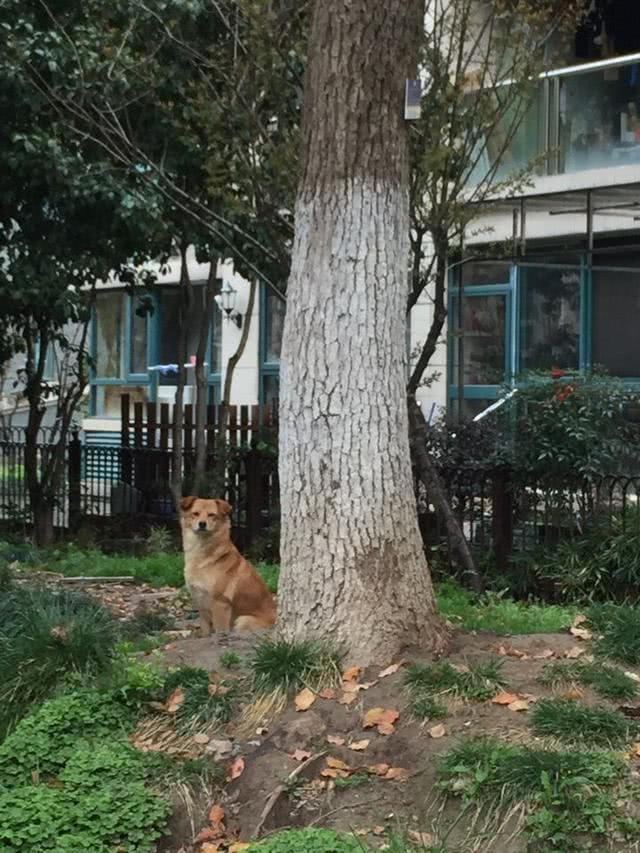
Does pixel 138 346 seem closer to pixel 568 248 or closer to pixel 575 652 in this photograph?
pixel 568 248

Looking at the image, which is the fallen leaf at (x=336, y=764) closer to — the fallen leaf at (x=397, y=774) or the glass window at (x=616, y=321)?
the fallen leaf at (x=397, y=774)

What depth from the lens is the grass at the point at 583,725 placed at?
5.35 metres

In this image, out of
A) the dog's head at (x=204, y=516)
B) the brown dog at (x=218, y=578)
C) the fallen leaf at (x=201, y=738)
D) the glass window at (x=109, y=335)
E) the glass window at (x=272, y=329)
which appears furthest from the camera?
the glass window at (x=109, y=335)

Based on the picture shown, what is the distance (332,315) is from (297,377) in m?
0.38

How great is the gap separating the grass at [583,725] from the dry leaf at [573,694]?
0.76 feet

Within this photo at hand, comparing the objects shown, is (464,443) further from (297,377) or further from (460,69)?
(297,377)

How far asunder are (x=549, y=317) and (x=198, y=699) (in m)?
12.0

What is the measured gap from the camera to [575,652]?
6.61 meters

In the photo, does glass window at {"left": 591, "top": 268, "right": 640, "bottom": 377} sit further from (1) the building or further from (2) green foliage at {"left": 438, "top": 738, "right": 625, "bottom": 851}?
(2) green foliage at {"left": 438, "top": 738, "right": 625, "bottom": 851}

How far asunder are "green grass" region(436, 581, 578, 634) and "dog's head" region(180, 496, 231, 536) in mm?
1632

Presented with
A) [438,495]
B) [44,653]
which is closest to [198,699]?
[44,653]

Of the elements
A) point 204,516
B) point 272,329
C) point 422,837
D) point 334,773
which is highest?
point 272,329

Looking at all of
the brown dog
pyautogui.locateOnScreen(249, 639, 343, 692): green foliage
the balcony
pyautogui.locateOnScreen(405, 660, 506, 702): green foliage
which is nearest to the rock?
pyautogui.locateOnScreen(249, 639, 343, 692): green foliage

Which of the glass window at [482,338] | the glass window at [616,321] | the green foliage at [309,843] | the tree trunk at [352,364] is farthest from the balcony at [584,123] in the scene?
the green foliage at [309,843]
